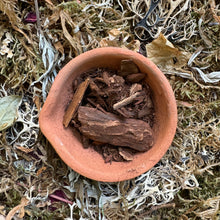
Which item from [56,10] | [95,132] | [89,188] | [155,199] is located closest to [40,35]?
[56,10]

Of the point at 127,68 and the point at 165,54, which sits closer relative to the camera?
the point at 127,68

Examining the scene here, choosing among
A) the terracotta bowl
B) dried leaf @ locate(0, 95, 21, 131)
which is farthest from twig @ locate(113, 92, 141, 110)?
dried leaf @ locate(0, 95, 21, 131)

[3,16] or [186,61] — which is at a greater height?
[3,16]

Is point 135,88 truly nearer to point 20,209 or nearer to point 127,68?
point 127,68

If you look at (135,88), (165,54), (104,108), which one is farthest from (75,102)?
(165,54)

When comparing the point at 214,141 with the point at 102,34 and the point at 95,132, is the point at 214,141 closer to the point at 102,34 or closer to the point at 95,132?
the point at 95,132

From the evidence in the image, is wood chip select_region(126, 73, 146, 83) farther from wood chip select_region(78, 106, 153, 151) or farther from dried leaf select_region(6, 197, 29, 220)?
dried leaf select_region(6, 197, 29, 220)
